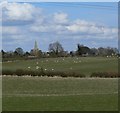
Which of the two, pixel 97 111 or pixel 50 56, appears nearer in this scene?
pixel 97 111

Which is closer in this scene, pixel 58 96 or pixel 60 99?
pixel 60 99

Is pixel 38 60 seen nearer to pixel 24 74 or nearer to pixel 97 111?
pixel 24 74

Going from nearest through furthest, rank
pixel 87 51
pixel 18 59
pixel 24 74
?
pixel 24 74
pixel 18 59
pixel 87 51

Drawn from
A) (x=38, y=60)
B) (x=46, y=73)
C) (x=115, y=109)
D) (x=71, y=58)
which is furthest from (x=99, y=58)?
(x=115, y=109)

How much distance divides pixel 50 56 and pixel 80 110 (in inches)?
4117

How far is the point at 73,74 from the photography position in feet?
234

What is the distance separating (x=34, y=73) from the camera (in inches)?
2876

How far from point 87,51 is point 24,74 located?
65155mm

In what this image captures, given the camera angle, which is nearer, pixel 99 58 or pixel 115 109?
pixel 115 109

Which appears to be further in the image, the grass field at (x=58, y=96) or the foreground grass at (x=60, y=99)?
the grass field at (x=58, y=96)

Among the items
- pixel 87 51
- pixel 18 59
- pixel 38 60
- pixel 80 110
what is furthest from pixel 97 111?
pixel 87 51

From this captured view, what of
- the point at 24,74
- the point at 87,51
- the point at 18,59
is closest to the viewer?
the point at 24,74

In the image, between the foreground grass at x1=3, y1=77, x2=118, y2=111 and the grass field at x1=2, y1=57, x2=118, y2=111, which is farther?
the grass field at x1=2, y1=57, x2=118, y2=111

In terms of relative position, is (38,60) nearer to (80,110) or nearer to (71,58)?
(71,58)
